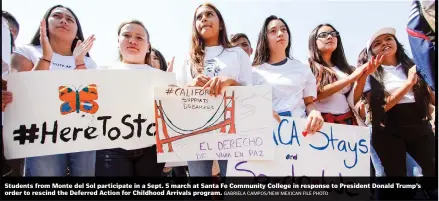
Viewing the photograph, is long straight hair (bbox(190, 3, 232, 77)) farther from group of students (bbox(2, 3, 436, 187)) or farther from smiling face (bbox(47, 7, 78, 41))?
smiling face (bbox(47, 7, 78, 41))

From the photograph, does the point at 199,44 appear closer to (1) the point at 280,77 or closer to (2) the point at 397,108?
(1) the point at 280,77

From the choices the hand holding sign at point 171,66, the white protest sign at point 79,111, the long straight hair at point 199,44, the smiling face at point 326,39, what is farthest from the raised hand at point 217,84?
the smiling face at point 326,39

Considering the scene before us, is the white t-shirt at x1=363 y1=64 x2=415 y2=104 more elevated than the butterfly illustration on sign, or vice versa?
the white t-shirt at x1=363 y1=64 x2=415 y2=104

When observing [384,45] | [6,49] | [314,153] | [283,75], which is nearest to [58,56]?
[6,49]

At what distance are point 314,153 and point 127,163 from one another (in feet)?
3.85

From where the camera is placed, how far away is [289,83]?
2896 millimetres

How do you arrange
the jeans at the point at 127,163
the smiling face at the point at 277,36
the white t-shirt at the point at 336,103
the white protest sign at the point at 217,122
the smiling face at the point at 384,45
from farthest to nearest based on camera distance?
the smiling face at the point at 384,45 → the white t-shirt at the point at 336,103 → the smiling face at the point at 277,36 → the white protest sign at the point at 217,122 → the jeans at the point at 127,163

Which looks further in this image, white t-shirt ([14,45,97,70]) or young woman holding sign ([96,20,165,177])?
white t-shirt ([14,45,97,70])

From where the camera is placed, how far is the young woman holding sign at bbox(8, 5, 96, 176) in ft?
9.05

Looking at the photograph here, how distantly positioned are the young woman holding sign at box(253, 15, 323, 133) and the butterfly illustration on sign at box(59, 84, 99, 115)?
105cm

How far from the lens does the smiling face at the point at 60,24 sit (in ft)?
9.40

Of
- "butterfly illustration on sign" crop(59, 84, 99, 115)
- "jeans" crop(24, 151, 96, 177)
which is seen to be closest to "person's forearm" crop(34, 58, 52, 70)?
"butterfly illustration on sign" crop(59, 84, 99, 115)

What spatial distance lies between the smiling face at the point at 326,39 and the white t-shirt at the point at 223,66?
0.64m

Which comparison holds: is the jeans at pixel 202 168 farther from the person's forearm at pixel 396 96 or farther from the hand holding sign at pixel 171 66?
the person's forearm at pixel 396 96
